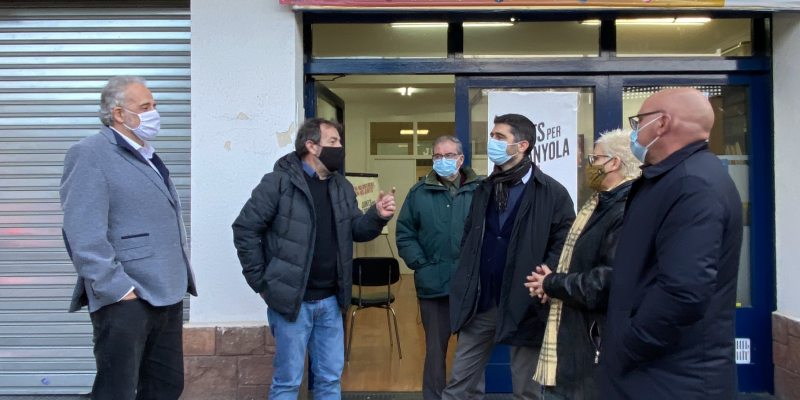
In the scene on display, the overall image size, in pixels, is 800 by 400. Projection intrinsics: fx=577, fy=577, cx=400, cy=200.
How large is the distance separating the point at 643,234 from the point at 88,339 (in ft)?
13.8

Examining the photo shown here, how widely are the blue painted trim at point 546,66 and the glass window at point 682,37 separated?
3.7 inches

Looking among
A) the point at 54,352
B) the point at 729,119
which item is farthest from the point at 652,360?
the point at 54,352

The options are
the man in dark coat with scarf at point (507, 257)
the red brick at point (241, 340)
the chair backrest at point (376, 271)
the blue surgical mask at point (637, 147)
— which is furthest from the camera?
the chair backrest at point (376, 271)

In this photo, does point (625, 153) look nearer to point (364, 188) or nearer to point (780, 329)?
point (780, 329)

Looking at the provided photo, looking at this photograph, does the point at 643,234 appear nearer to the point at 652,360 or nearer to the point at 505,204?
the point at 652,360

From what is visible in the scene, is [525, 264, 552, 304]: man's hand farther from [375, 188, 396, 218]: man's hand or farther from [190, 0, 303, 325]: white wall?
[190, 0, 303, 325]: white wall

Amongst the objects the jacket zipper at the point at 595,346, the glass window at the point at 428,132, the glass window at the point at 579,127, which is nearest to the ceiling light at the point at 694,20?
the glass window at the point at 579,127

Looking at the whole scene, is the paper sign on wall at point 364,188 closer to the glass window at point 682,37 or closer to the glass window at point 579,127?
the glass window at point 579,127

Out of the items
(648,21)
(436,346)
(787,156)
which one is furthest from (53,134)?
(787,156)

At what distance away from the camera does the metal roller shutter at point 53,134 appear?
4441mm

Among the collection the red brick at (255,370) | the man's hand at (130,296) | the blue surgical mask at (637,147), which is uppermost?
the blue surgical mask at (637,147)

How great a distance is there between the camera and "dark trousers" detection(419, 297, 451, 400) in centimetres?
386

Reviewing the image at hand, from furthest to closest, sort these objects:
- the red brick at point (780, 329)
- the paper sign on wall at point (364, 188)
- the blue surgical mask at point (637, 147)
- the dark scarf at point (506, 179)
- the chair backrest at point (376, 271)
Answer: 1. the paper sign on wall at point (364, 188)
2. the chair backrest at point (376, 271)
3. the red brick at point (780, 329)
4. the dark scarf at point (506, 179)
5. the blue surgical mask at point (637, 147)

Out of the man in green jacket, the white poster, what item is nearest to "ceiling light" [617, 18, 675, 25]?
the white poster
